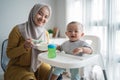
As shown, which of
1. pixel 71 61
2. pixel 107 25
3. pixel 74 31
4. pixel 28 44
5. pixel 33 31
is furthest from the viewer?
pixel 107 25

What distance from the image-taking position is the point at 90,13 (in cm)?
261

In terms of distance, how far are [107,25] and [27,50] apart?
1.15 meters

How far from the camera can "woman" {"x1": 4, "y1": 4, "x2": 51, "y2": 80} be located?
5.59 ft

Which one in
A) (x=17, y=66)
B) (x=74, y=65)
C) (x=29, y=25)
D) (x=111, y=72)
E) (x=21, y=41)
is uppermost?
(x=29, y=25)

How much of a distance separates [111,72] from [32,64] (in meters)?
1.17

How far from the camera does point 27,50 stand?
174 centimetres

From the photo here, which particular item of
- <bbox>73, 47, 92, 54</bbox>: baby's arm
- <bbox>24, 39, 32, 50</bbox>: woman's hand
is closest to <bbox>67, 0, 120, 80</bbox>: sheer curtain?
<bbox>73, 47, 92, 54</bbox>: baby's arm

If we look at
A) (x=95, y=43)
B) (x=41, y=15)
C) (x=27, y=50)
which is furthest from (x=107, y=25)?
(x=27, y=50)

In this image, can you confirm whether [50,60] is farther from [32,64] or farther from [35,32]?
[35,32]

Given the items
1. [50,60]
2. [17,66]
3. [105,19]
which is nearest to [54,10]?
[105,19]

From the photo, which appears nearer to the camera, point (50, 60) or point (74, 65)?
point (74, 65)

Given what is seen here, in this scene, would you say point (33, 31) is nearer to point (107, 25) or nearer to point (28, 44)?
point (28, 44)

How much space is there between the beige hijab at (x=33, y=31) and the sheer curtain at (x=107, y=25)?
852 millimetres

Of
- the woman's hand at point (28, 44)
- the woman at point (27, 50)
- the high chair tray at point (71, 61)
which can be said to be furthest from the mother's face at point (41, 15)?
the high chair tray at point (71, 61)
